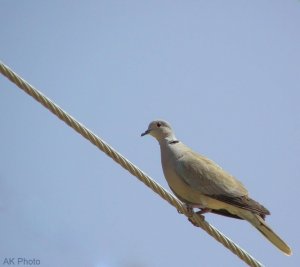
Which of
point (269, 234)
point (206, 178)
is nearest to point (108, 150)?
point (206, 178)

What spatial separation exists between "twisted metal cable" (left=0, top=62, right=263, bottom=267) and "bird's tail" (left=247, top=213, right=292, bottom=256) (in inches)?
26.5

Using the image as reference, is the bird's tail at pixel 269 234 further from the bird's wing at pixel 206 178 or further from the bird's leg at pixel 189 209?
the bird's leg at pixel 189 209

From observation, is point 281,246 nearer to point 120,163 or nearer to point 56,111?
point 120,163

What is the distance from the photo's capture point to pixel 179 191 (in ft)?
17.1

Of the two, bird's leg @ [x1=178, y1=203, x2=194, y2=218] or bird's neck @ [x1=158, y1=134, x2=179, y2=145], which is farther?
bird's neck @ [x1=158, y1=134, x2=179, y2=145]

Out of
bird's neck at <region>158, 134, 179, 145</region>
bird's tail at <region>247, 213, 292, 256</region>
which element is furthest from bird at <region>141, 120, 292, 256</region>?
bird's neck at <region>158, 134, 179, 145</region>

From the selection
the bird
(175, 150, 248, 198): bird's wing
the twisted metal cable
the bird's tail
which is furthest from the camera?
(175, 150, 248, 198): bird's wing

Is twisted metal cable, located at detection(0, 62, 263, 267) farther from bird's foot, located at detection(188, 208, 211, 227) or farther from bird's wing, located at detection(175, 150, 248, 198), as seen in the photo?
bird's wing, located at detection(175, 150, 248, 198)

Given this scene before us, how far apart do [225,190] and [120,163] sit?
1.49m

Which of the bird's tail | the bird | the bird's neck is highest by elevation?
the bird's neck

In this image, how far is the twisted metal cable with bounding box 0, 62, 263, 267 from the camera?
144 inches

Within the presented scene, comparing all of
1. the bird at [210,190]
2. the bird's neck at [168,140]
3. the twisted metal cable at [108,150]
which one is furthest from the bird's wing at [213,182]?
the twisted metal cable at [108,150]

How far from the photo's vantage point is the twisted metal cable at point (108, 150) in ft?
12.0

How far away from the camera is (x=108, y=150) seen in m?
3.88
